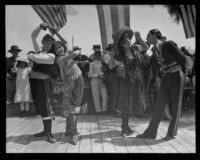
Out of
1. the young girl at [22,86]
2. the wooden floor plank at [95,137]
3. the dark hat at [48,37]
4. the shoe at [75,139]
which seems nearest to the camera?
the wooden floor plank at [95,137]

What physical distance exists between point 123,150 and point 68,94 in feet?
4.25

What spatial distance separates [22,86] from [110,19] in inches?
109

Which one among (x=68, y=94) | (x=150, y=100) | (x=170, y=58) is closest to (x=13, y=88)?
(x=68, y=94)

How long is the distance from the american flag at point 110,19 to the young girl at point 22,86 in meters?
1.93

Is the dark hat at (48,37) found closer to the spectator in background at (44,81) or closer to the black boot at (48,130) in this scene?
the spectator in background at (44,81)

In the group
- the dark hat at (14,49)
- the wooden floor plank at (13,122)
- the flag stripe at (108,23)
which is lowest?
the wooden floor plank at (13,122)

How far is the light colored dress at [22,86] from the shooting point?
6.65 m

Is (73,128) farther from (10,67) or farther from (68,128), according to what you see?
(10,67)

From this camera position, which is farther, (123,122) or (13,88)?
(13,88)

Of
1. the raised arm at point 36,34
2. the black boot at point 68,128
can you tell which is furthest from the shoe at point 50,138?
the raised arm at point 36,34

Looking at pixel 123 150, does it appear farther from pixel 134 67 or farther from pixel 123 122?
pixel 134 67

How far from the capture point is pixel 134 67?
5512 millimetres

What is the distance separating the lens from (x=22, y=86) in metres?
6.98

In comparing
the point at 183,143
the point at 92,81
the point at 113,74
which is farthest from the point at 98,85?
the point at 183,143
